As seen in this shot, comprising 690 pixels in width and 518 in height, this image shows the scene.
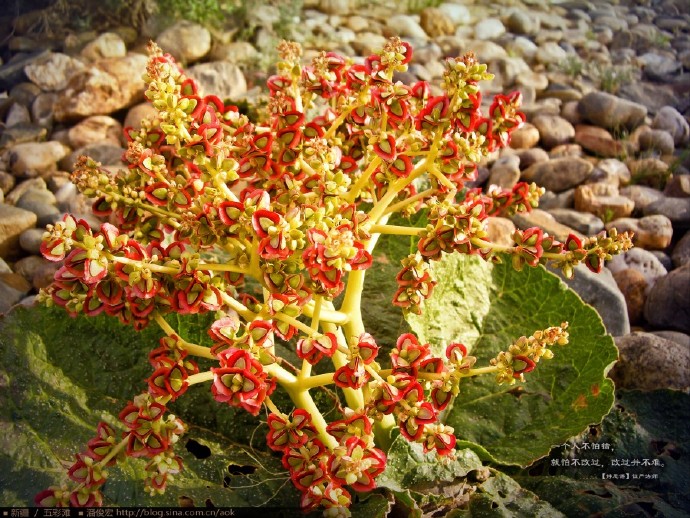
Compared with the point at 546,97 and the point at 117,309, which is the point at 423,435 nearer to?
the point at 117,309

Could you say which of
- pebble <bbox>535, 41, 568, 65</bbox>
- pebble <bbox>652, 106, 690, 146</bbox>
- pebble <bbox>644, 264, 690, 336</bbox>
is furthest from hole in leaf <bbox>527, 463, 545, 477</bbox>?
pebble <bbox>535, 41, 568, 65</bbox>

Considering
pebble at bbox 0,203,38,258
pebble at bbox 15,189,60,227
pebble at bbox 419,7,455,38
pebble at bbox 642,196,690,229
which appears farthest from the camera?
pebble at bbox 419,7,455,38

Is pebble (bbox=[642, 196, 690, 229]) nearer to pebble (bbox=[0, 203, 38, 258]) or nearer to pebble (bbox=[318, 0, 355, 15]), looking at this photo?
pebble (bbox=[0, 203, 38, 258])

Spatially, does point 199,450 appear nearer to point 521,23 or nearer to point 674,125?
point 674,125

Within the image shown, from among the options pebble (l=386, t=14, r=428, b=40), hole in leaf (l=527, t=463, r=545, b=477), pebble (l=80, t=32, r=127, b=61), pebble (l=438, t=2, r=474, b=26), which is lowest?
pebble (l=80, t=32, r=127, b=61)

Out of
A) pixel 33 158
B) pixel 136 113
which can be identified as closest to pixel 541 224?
pixel 136 113

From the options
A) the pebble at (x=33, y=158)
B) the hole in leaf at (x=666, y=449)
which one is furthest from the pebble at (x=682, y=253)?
the pebble at (x=33, y=158)

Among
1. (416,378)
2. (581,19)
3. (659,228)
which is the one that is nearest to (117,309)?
(416,378)
